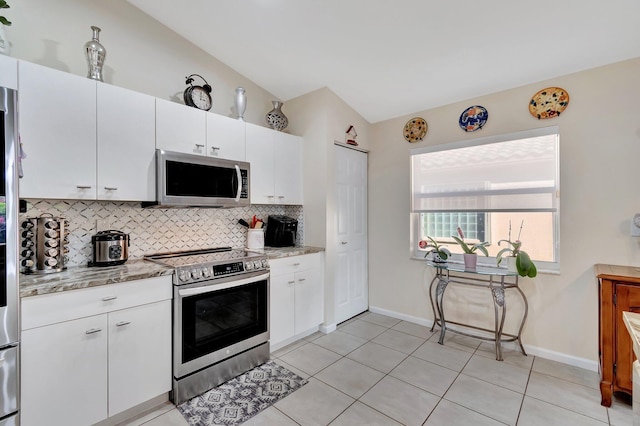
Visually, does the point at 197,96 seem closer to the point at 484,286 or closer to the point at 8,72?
the point at 8,72

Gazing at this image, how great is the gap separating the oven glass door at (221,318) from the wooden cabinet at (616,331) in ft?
8.26

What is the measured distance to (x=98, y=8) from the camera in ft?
7.45

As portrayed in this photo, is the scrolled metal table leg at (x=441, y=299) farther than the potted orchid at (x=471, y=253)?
Yes

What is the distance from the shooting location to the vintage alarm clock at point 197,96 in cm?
256

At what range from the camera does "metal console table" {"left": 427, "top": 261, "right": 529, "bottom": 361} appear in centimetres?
264

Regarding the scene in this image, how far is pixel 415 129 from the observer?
342 centimetres

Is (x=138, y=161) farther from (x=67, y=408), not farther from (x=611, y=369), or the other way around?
(x=611, y=369)

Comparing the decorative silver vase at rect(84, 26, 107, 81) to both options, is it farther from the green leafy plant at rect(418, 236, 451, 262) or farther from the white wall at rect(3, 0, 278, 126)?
the green leafy plant at rect(418, 236, 451, 262)

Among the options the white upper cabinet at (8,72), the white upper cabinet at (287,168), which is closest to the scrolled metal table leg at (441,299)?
→ the white upper cabinet at (287,168)

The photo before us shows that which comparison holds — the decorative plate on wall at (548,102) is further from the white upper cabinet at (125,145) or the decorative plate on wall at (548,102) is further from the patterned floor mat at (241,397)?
the white upper cabinet at (125,145)

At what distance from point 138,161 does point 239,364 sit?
1.79 meters

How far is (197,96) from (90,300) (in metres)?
1.83

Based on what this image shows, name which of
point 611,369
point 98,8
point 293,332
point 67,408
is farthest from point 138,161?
point 611,369

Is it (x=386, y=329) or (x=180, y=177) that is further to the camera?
(x=386, y=329)
